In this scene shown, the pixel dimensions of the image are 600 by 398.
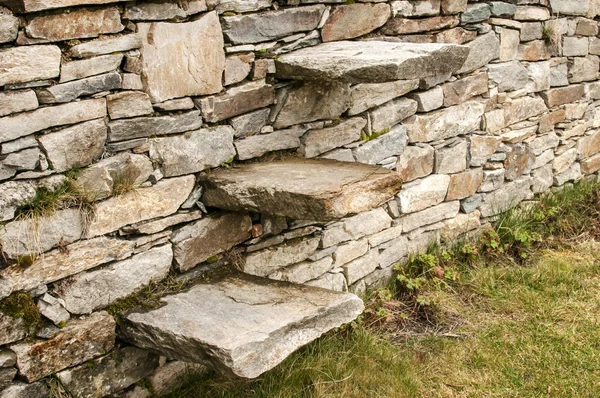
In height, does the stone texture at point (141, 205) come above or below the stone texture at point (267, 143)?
below

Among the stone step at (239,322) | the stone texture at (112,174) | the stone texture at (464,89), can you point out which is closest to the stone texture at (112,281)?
the stone step at (239,322)

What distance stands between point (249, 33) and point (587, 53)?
3293 mm

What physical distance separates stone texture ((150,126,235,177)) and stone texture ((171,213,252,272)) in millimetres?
256

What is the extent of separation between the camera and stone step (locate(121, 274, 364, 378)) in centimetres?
251

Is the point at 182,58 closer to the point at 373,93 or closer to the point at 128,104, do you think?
the point at 128,104

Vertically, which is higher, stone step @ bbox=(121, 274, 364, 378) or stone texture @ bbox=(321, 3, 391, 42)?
stone texture @ bbox=(321, 3, 391, 42)

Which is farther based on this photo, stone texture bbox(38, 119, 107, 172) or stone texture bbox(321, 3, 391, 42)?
stone texture bbox(321, 3, 391, 42)

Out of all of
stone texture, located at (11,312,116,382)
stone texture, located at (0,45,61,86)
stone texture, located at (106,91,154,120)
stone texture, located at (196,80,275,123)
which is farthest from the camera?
stone texture, located at (196,80,275,123)

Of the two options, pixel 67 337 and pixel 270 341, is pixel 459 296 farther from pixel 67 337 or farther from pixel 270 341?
pixel 67 337

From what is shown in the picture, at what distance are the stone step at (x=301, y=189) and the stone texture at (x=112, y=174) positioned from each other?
12.7 inches

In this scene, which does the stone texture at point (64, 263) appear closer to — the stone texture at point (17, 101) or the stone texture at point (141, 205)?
the stone texture at point (141, 205)

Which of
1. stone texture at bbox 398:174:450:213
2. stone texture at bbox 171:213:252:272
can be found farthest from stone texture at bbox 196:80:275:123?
stone texture at bbox 398:174:450:213

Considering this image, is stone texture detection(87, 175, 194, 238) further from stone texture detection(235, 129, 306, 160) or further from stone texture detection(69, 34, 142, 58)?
stone texture detection(69, 34, 142, 58)

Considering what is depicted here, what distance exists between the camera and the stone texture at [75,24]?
2459mm
